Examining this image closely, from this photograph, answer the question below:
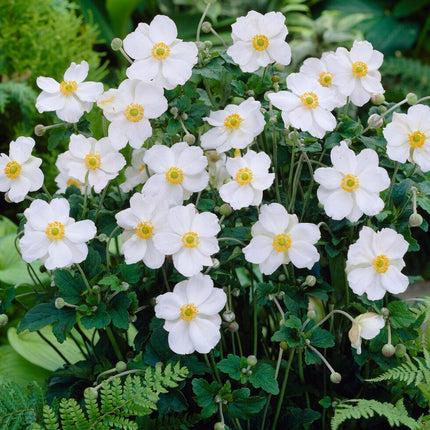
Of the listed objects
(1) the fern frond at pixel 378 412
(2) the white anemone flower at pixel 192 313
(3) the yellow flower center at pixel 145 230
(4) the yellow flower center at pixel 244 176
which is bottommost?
(1) the fern frond at pixel 378 412

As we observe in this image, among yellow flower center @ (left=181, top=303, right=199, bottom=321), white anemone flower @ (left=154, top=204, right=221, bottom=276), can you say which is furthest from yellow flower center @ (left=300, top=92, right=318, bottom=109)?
yellow flower center @ (left=181, top=303, right=199, bottom=321)

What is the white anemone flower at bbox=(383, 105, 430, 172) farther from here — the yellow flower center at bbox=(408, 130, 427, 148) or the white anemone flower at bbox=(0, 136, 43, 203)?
the white anemone flower at bbox=(0, 136, 43, 203)

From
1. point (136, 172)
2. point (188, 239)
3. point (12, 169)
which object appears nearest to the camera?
point (188, 239)

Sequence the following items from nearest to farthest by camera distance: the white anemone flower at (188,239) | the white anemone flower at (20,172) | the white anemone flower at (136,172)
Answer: the white anemone flower at (188,239) → the white anemone flower at (20,172) → the white anemone flower at (136,172)

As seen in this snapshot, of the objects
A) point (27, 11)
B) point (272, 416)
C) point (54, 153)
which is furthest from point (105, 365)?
point (27, 11)

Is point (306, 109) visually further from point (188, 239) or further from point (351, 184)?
point (188, 239)

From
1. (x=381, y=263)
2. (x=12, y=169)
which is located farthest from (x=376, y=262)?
(x=12, y=169)

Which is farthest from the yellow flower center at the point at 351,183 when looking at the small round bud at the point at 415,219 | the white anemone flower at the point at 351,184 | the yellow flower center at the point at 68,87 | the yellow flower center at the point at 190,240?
the yellow flower center at the point at 68,87

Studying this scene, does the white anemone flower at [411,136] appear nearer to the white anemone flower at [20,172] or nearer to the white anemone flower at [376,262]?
the white anemone flower at [376,262]
